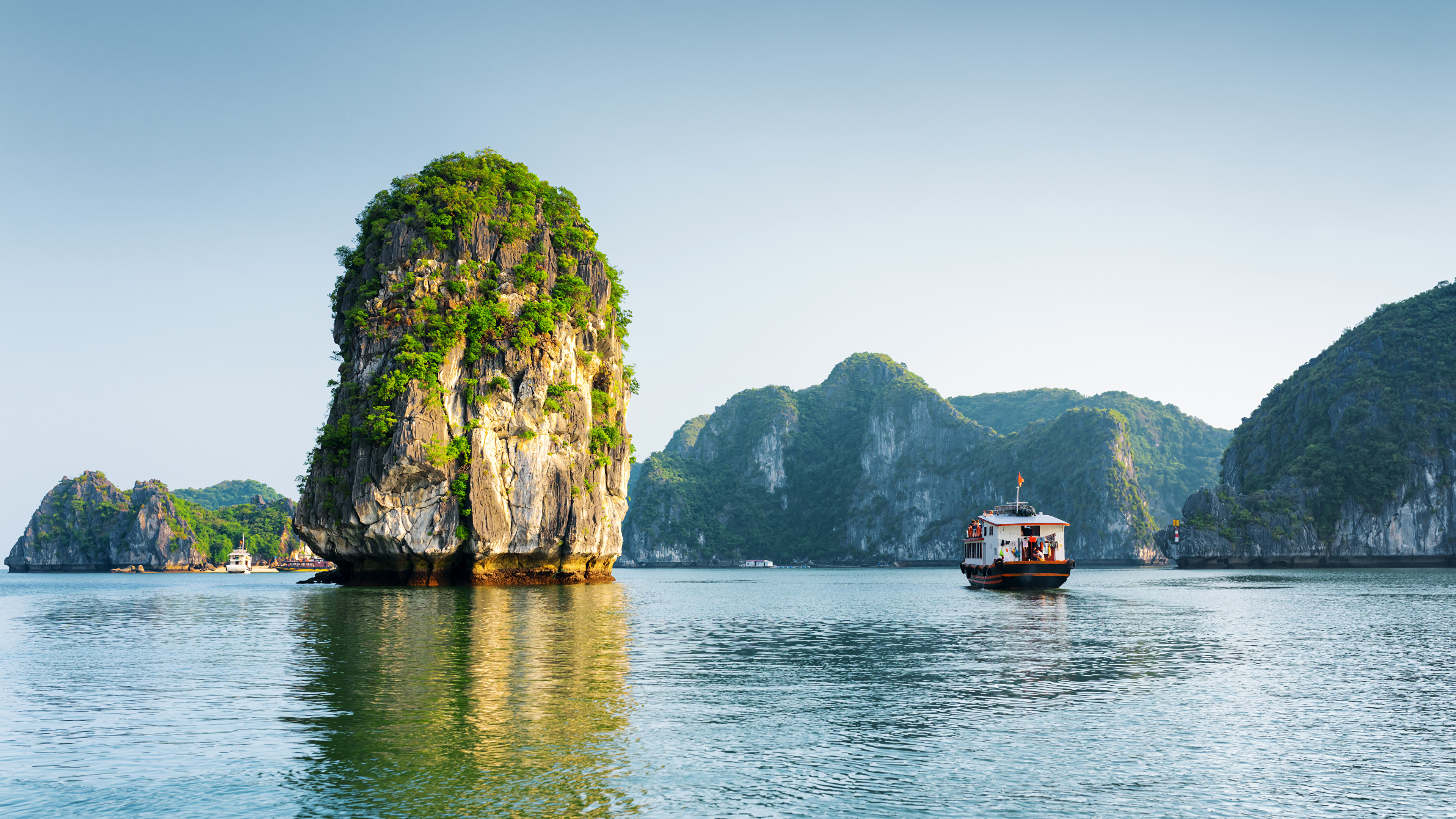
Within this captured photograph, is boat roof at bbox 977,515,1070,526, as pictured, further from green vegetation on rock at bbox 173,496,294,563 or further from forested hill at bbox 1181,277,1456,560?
green vegetation on rock at bbox 173,496,294,563

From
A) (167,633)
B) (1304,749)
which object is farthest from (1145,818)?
(167,633)

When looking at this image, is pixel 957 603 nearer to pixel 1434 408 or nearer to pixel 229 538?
pixel 1434 408

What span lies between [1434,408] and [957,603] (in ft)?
453

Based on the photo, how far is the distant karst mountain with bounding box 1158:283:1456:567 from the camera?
147375mm

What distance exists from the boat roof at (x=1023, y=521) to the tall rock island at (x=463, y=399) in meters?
29.9

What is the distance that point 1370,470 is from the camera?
152m

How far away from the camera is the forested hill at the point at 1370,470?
148 meters

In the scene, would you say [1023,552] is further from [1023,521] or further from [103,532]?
[103,532]

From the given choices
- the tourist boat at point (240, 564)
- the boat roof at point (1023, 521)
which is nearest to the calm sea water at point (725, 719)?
the boat roof at point (1023, 521)

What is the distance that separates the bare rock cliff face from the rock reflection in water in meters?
160

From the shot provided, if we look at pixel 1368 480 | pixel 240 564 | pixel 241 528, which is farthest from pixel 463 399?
pixel 1368 480

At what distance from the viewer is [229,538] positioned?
18288cm

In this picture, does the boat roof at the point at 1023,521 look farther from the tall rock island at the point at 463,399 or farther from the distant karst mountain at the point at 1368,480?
the distant karst mountain at the point at 1368,480

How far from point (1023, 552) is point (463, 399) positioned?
1584 inches
